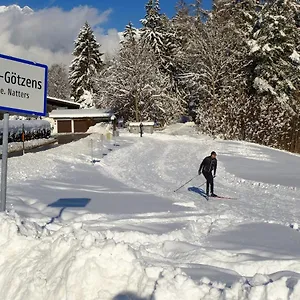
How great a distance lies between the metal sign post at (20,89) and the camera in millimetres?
5562

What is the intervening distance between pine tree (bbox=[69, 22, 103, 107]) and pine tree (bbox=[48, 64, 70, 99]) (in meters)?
32.6

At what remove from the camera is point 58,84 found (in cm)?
10600

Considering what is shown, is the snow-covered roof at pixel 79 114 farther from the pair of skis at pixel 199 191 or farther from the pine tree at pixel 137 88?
the pair of skis at pixel 199 191

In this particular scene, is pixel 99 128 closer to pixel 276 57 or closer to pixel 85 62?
pixel 85 62

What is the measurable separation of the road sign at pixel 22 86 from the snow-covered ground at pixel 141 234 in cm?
153

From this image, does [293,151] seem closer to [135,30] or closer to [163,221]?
[163,221]

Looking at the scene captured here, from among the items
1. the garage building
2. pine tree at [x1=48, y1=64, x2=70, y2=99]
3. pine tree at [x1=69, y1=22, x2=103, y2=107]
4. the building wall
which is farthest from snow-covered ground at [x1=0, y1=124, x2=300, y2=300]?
pine tree at [x1=48, y1=64, x2=70, y2=99]

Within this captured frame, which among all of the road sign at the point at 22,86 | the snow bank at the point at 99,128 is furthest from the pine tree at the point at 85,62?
the road sign at the point at 22,86

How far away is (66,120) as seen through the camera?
57.9m

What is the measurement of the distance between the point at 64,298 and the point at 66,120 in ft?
181

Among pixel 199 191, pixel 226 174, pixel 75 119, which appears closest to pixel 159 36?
pixel 75 119

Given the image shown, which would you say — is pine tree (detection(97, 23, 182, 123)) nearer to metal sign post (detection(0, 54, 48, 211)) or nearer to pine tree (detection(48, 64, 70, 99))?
metal sign post (detection(0, 54, 48, 211))

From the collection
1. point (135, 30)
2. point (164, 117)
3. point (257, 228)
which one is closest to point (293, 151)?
point (164, 117)

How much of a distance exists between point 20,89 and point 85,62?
2515 inches
